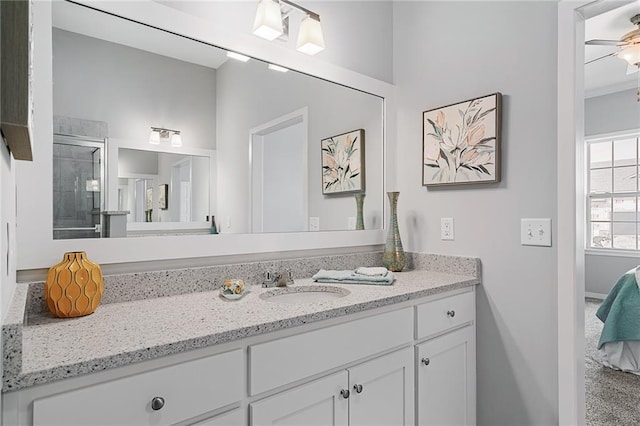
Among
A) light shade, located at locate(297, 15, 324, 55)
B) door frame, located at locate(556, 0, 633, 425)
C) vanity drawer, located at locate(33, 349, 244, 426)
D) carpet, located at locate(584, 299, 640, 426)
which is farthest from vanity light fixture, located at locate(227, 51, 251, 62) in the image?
carpet, located at locate(584, 299, 640, 426)

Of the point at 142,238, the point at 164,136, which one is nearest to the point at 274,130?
the point at 164,136

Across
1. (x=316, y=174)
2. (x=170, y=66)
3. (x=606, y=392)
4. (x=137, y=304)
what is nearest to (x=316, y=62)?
(x=316, y=174)

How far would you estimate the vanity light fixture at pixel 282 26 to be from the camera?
1.55 metres

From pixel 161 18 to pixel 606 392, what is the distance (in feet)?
10.6

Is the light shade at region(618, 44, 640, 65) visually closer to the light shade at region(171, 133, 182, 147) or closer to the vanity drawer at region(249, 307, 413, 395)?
the vanity drawer at region(249, 307, 413, 395)

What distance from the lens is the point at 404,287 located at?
1593 mm

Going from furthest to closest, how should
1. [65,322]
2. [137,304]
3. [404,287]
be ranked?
[404,287] → [137,304] → [65,322]

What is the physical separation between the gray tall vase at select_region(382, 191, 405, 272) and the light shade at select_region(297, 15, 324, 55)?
0.84 m

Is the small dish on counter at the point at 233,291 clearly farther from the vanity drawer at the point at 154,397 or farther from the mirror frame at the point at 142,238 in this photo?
the vanity drawer at the point at 154,397

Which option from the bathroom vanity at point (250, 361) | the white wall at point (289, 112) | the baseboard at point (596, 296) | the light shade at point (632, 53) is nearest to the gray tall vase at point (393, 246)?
the white wall at point (289, 112)

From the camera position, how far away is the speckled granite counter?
0.76m

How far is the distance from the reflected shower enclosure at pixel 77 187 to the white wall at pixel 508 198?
1.55 metres

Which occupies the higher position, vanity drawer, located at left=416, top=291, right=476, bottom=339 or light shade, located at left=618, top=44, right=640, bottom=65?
light shade, located at left=618, top=44, right=640, bottom=65

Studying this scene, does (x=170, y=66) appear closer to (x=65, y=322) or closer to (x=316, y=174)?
(x=316, y=174)
